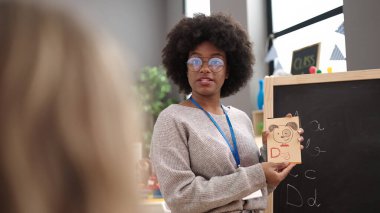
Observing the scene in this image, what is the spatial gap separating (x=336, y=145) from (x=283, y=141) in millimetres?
370

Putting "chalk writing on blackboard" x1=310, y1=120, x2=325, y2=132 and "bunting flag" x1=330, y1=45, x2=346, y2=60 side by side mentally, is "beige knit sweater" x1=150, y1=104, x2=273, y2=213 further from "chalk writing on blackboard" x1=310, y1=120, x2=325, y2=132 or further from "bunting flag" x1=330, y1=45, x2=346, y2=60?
"bunting flag" x1=330, y1=45, x2=346, y2=60

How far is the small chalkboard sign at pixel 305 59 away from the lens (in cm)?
311

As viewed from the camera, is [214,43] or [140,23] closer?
[214,43]

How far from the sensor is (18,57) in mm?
372

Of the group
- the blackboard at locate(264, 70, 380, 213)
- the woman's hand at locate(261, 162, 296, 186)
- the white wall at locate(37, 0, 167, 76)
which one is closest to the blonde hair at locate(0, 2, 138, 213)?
the woman's hand at locate(261, 162, 296, 186)

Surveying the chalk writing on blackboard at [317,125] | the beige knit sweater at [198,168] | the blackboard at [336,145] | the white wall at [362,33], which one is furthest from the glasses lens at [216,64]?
the white wall at [362,33]

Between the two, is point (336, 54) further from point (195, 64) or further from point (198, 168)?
point (198, 168)

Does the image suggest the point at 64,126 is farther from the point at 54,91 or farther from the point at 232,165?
the point at 232,165

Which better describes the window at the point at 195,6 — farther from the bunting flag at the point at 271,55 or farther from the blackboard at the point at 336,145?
the blackboard at the point at 336,145

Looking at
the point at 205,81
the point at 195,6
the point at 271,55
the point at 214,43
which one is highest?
the point at 195,6

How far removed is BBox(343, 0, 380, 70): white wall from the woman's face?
1.38 m

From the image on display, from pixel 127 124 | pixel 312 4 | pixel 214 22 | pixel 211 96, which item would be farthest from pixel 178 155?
pixel 312 4

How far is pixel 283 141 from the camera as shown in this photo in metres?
1.46

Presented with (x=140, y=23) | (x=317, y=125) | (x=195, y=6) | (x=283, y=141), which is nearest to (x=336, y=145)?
(x=317, y=125)
